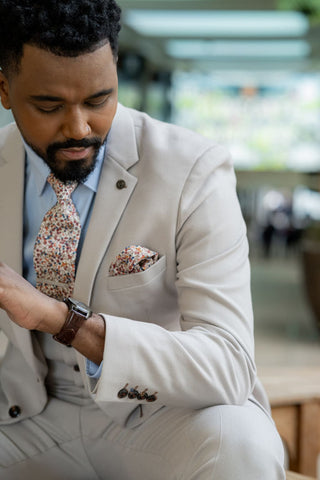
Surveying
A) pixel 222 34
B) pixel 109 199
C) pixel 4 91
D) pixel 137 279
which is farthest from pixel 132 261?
pixel 222 34

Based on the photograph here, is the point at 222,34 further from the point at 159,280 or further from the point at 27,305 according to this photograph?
the point at 27,305

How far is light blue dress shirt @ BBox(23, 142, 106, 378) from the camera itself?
1.57m

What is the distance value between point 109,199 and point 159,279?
20 centimetres

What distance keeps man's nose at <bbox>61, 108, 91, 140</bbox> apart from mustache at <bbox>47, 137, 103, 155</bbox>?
0.05 feet

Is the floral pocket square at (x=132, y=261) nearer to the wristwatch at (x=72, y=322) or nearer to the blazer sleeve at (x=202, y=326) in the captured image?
the blazer sleeve at (x=202, y=326)

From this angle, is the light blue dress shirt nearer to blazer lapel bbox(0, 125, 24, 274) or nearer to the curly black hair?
blazer lapel bbox(0, 125, 24, 274)

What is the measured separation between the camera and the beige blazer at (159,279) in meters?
1.33

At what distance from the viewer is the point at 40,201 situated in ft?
5.27

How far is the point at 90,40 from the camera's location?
135 centimetres

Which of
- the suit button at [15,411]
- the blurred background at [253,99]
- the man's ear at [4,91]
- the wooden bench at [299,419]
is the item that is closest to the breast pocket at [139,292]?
the suit button at [15,411]

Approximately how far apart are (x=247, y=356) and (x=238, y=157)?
14.0m

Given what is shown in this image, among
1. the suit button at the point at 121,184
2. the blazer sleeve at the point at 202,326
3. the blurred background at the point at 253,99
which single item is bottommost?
the blurred background at the point at 253,99

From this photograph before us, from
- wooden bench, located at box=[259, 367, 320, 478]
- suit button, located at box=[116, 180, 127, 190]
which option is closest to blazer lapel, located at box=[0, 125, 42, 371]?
suit button, located at box=[116, 180, 127, 190]

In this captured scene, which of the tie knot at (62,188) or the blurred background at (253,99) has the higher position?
the tie knot at (62,188)
